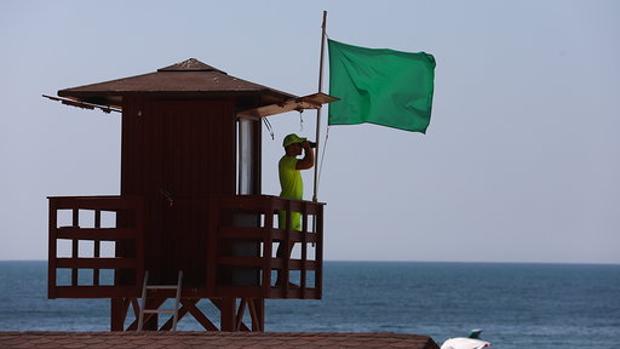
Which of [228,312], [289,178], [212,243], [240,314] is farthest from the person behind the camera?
[240,314]

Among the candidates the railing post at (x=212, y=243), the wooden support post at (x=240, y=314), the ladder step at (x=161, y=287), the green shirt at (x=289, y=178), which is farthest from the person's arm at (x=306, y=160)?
the ladder step at (x=161, y=287)

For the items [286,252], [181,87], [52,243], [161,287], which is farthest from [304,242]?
[52,243]

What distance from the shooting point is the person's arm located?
955 inches

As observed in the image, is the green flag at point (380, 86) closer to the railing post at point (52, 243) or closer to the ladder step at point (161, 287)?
the ladder step at point (161, 287)

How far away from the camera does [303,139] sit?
79.7 ft

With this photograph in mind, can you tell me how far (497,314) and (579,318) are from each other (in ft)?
25.6

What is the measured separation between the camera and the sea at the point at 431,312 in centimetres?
10223

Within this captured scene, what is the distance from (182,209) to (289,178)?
1701 millimetres

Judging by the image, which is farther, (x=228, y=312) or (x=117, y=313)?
(x=117, y=313)

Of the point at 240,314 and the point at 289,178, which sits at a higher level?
the point at 289,178

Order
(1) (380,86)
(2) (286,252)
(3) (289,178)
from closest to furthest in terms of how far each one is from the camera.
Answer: (2) (286,252) → (3) (289,178) → (1) (380,86)

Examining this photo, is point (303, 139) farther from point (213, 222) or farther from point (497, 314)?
point (497, 314)

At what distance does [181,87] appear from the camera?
23.3m

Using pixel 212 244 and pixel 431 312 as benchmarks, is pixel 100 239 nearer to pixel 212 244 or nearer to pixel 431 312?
pixel 212 244
